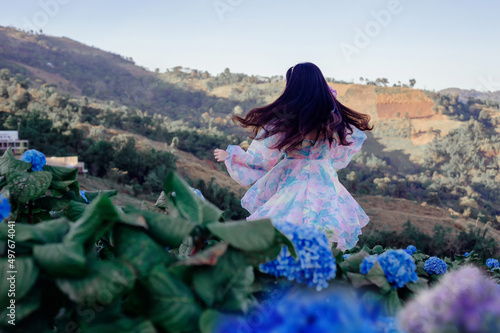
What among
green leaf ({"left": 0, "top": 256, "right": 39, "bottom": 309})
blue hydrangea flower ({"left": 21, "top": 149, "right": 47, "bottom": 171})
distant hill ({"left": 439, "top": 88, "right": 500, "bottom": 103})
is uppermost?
distant hill ({"left": 439, "top": 88, "right": 500, "bottom": 103})

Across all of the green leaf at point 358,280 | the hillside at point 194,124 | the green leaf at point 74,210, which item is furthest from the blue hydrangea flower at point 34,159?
the hillside at point 194,124

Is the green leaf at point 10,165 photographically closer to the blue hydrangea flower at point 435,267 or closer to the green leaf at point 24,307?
the green leaf at point 24,307

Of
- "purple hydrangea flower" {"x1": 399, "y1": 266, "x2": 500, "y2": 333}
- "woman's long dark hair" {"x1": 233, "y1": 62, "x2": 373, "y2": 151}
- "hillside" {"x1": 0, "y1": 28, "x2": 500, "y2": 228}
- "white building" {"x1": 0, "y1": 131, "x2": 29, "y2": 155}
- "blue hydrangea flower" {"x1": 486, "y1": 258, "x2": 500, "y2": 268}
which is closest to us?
"purple hydrangea flower" {"x1": 399, "y1": 266, "x2": 500, "y2": 333}

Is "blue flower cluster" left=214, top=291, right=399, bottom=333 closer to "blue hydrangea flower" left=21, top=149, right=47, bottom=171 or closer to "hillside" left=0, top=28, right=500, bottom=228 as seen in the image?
"blue hydrangea flower" left=21, top=149, right=47, bottom=171

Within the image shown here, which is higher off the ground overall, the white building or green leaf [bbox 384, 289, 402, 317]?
green leaf [bbox 384, 289, 402, 317]

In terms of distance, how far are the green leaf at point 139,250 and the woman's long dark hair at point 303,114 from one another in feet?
6.48

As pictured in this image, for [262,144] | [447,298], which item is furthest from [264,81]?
[447,298]

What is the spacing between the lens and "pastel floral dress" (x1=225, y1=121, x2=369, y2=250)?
263 cm

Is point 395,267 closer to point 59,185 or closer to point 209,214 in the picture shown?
point 209,214

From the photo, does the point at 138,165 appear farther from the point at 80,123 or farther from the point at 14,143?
the point at 80,123

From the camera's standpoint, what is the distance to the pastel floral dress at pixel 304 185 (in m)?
2.63

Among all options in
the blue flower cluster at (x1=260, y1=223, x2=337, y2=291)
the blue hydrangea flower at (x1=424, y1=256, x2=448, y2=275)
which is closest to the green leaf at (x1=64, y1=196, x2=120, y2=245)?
the blue flower cluster at (x1=260, y1=223, x2=337, y2=291)

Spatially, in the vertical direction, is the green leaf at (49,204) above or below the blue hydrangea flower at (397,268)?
below

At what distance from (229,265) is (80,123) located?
1523cm
